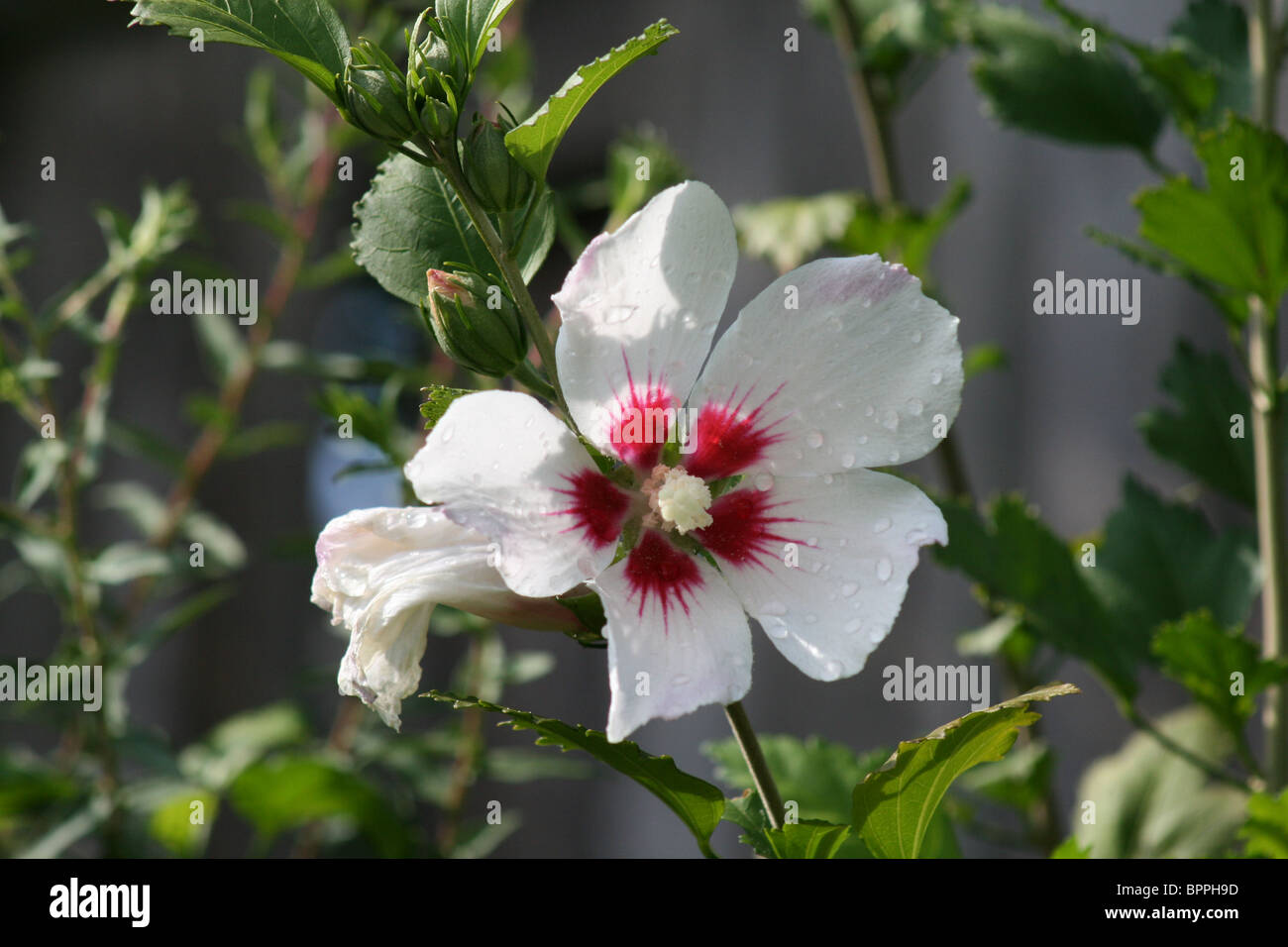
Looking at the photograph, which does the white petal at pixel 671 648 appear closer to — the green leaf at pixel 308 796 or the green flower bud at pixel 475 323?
the green flower bud at pixel 475 323

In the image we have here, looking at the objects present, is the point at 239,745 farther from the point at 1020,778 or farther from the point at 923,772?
the point at 923,772

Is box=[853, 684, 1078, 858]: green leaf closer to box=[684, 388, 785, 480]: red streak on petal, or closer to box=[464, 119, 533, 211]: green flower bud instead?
box=[684, 388, 785, 480]: red streak on petal

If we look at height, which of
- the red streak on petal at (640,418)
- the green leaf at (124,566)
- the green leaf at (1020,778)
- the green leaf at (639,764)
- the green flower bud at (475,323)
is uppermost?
the green flower bud at (475,323)

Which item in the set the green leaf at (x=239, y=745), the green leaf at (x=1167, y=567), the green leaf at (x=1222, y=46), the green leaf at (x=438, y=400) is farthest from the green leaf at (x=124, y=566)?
the green leaf at (x=1222, y=46)

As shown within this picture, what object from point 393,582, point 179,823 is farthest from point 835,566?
point 179,823

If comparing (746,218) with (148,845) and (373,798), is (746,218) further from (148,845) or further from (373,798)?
(148,845)
